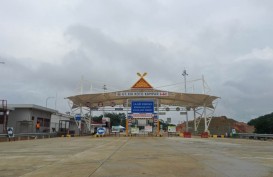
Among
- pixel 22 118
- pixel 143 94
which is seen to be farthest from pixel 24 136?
pixel 143 94

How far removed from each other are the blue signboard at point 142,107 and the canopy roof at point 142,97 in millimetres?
1126

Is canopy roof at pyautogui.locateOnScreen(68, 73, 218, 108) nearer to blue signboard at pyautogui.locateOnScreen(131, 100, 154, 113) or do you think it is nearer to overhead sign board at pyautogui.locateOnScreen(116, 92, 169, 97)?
overhead sign board at pyautogui.locateOnScreen(116, 92, 169, 97)

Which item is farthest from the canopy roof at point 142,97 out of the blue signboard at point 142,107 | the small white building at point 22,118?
the small white building at point 22,118

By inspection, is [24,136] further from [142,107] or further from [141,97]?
[141,97]

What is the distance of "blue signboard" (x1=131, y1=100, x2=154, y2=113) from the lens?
61.6 metres

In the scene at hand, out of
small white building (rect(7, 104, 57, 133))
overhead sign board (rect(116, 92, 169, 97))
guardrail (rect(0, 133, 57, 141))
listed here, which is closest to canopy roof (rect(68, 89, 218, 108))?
overhead sign board (rect(116, 92, 169, 97))

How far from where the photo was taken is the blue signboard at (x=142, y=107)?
6156 centimetres

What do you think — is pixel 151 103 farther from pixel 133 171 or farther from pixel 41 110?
pixel 133 171

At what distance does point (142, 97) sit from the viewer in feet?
205

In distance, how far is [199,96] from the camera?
206 ft

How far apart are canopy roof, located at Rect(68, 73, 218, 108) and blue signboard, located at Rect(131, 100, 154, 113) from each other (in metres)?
1.13

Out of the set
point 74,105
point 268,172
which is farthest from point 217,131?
point 268,172

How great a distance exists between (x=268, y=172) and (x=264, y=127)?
8256 centimetres

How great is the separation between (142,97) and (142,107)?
1.93 m
